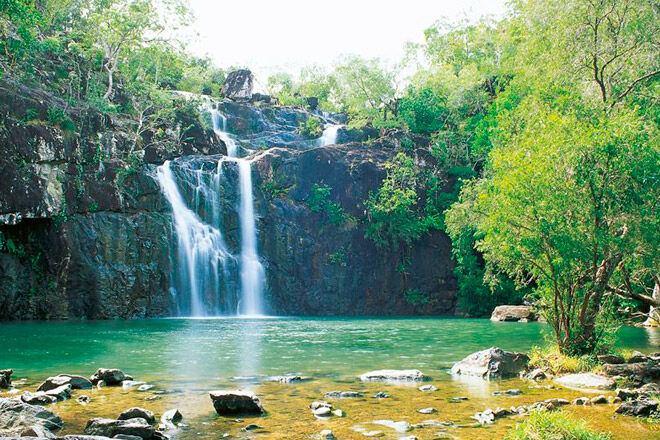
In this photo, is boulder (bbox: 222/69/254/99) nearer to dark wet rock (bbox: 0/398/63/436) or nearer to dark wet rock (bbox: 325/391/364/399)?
dark wet rock (bbox: 325/391/364/399)

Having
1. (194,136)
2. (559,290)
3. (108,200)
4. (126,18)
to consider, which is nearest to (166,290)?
(108,200)

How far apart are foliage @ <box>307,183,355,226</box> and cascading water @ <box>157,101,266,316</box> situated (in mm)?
4882

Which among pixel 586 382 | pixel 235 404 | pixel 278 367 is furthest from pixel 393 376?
pixel 235 404

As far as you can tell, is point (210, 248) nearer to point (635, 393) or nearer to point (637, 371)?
point (637, 371)

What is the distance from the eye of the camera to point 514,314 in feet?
104

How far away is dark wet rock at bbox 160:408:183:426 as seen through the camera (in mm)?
7331

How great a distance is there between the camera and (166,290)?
32125 millimetres

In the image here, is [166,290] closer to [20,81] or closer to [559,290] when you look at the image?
[20,81]

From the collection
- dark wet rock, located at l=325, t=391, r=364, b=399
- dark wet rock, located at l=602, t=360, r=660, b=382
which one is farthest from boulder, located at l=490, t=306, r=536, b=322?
dark wet rock, located at l=325, t=391, r=364, b=399

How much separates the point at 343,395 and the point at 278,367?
158 inches

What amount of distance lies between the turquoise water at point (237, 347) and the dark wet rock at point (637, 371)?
3.39m

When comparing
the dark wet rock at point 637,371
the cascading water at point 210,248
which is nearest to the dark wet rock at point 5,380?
the dark wet rock at point 637,371

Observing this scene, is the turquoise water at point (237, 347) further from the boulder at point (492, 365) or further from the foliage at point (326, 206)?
the foliage at point (326, 206)

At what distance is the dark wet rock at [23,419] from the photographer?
604 centimetres
